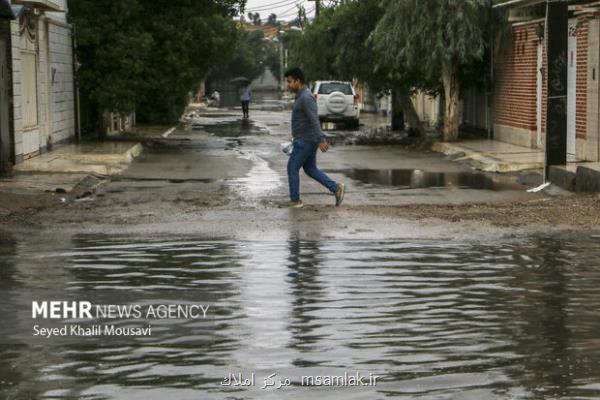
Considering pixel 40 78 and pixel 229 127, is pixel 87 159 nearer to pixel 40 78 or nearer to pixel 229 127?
pixel 40 78

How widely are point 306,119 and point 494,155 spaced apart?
9.68 metres

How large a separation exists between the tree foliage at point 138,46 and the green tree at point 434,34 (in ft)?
15.7

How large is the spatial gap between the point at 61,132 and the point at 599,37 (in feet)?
45.2

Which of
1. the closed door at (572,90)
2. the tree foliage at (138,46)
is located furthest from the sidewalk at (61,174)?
the closed door at (572,90)

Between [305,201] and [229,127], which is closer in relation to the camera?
[305,201]

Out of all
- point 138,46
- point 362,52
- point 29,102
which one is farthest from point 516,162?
point 362,52

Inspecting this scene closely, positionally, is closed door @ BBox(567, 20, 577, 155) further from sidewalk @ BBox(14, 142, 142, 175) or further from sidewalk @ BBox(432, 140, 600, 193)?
sidewalk @ BBox(14, 142, 142, 175)

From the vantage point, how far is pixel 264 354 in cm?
738

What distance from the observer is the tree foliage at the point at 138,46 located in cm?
2931

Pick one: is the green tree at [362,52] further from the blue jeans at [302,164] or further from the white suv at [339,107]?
the blue jeans at [302,164]

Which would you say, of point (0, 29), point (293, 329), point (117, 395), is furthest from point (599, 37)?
point (117, 395)

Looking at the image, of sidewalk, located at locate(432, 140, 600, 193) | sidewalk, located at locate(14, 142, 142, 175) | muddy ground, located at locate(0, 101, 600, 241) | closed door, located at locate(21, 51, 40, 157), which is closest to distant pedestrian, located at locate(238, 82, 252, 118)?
sidewalk, located at locate(14, 142, 142, 175)

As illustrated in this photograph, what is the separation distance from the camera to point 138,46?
29.1m

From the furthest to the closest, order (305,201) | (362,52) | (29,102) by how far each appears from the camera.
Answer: (362,52) → (29,102) → (305,201)
